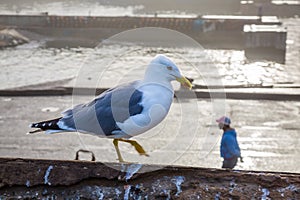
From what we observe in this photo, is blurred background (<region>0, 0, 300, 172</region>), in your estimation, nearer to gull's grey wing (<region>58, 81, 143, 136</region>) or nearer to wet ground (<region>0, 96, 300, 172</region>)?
wet ground (<region>0, 96, 300, 172</region>)

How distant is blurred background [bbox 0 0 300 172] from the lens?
961 cm

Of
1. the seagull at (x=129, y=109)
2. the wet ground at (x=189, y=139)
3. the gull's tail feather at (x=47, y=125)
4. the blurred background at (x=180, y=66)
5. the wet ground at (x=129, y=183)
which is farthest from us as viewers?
the blurred background at (x=180, y=66)

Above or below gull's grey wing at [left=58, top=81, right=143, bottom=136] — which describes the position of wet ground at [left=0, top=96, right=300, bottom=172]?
below

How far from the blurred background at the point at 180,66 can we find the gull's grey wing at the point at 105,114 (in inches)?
117

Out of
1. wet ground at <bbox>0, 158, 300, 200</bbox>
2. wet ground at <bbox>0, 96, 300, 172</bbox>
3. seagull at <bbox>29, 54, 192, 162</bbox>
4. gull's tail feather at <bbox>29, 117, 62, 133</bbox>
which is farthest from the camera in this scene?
wet ground at <bbox>0, 96, 300, 172</bbox>

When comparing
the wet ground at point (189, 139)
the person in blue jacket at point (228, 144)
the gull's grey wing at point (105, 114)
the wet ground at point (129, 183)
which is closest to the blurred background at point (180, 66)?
the wet ground at point (189, 139)

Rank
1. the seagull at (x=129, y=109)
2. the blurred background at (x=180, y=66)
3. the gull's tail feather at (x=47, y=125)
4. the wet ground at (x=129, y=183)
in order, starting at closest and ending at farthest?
the wet ground at (x=129, y=183), the seagull at (x=129, y=109), the gull's tail feather at (x=47, y=125), the blurred background at (x=180, y=66)

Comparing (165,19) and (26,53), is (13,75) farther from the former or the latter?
(165,19)

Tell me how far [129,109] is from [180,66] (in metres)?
15.1

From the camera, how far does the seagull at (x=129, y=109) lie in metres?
3.24

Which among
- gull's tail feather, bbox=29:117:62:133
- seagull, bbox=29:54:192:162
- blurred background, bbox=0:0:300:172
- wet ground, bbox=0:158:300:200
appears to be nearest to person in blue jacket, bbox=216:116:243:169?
blurred background, bbox=0:0:300:172

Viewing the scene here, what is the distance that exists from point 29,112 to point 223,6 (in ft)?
105

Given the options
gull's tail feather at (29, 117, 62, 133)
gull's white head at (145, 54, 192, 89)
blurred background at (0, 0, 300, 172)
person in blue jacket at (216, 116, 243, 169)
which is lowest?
blurred background at (0, 0, 300, 172)

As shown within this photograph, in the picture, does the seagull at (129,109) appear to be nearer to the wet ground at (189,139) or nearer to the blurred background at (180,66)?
the blurred background at (180,66)
